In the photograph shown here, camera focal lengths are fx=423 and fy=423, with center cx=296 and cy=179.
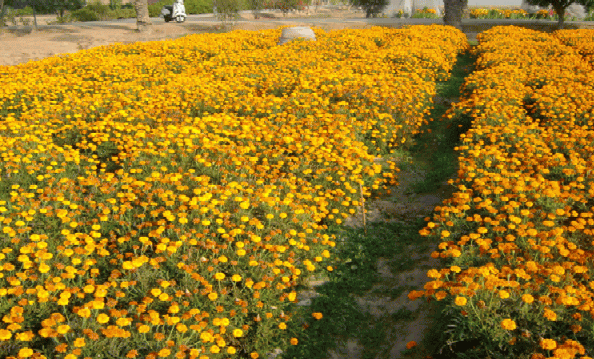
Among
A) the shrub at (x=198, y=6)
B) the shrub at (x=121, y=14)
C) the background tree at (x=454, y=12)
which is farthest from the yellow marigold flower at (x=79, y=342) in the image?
the shrub at (x=198, y=6)

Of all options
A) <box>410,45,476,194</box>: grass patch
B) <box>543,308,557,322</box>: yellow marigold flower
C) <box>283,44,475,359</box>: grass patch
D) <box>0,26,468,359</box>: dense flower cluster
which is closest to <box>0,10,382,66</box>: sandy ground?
<box>0,26,468,359</box>: dense flower cluster

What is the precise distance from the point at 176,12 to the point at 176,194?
25.4 metres

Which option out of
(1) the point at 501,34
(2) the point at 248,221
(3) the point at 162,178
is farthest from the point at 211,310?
(1) the point at 501,34

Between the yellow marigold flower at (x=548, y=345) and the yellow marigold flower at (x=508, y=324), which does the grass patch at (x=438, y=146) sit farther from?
the yellow marigold flower at (x=548, y=345)

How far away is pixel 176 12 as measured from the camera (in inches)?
1061

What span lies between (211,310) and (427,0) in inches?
1469

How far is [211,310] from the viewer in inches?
137

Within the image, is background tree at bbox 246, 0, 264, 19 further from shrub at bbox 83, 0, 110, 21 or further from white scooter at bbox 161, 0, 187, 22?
shrub at bbox 83, 0, 110, 21

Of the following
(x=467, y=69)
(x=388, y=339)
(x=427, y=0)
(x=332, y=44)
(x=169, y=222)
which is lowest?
(x=388, y=339)

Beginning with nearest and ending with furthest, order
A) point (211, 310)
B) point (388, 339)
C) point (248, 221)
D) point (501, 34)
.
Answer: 1. point (211, 310)
2. point (388, 339)
3. point (248, 221)
4. point (501, 34)

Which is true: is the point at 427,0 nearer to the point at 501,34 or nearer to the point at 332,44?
the point at 501,34

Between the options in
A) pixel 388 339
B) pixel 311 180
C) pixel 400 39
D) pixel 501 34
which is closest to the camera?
pixel 388 339

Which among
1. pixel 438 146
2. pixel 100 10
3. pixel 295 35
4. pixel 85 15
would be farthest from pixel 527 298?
pixel 100 10

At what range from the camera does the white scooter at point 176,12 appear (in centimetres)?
2683
